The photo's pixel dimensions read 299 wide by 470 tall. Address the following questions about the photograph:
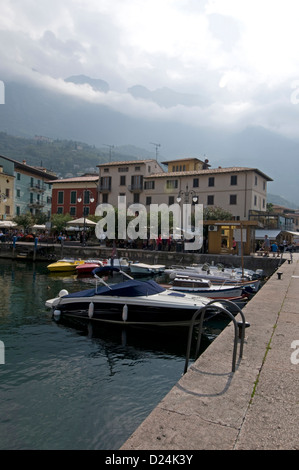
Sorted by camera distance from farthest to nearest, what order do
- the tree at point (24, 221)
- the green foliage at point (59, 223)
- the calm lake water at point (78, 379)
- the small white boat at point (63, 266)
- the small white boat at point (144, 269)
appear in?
the tree at point (24, 221) → the green foliage at point (59, 223) → the small white boat at point (63, 266) → the small white boat at point (144, 269) → the calm lake water at point (78, 379)

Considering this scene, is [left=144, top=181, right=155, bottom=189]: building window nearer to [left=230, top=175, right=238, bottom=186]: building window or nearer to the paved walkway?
[left=230, top=175, right=238, bottom=186]: building window

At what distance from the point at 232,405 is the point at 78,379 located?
5.32 metres

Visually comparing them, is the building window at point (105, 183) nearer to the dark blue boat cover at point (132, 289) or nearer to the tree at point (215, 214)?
the tree at point (215, 214)

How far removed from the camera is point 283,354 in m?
5.97

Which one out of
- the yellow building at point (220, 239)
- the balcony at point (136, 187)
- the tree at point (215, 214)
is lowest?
the yellow building at point (220, 239)

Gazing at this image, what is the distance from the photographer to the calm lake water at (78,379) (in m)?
6.25

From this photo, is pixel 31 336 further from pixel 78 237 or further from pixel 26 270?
pixel 78 237

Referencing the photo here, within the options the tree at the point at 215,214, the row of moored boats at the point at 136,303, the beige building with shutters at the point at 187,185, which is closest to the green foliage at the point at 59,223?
the beige building with shutters at the point at 187,185

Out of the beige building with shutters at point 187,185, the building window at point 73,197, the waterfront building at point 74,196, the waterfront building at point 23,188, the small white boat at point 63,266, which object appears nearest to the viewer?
the small white boat at point 63,266

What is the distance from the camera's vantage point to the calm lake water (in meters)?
6.25

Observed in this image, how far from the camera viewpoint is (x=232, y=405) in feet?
13.6

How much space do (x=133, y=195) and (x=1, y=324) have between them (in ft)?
141

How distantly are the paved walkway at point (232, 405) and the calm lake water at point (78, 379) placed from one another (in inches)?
93.4

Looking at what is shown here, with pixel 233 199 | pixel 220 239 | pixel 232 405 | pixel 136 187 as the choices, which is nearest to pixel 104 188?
pixel 136 187
